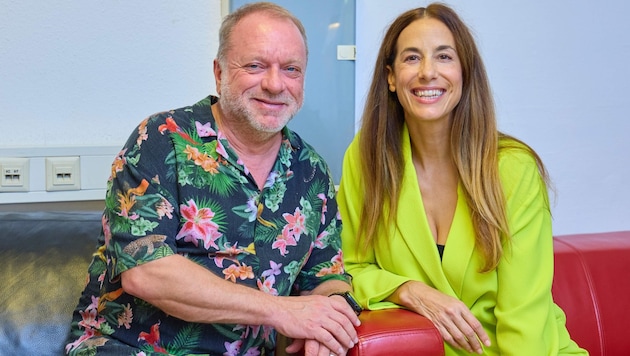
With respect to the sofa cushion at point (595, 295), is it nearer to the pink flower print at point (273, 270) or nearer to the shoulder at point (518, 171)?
the shoulder at point (518, 171)

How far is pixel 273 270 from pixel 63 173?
83 cm

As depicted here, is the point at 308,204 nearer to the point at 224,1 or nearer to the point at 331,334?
the point at 331,334

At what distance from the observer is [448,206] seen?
1562mm

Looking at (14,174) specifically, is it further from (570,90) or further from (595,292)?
(570,90)

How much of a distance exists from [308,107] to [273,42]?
771 mm

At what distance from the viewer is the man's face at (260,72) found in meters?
1.34

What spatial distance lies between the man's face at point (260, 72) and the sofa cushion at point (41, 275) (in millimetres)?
548

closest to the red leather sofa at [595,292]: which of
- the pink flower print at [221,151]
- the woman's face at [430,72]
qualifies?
the woman's face at [430,72]

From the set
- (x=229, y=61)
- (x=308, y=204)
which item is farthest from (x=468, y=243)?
(x=229, y=61)

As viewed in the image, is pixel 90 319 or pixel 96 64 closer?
pixel 90 319

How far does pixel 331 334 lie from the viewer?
128 centimetres

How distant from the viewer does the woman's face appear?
1485mm

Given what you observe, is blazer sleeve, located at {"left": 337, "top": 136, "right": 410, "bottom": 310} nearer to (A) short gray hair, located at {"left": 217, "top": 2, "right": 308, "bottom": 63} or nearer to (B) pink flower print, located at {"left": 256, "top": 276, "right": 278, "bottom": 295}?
(B) pink flower print, located at {"left": 256, "top": 276, "right": 278, "bottom": 295}

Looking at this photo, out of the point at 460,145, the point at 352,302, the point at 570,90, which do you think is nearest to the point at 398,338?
the point at 352,302
